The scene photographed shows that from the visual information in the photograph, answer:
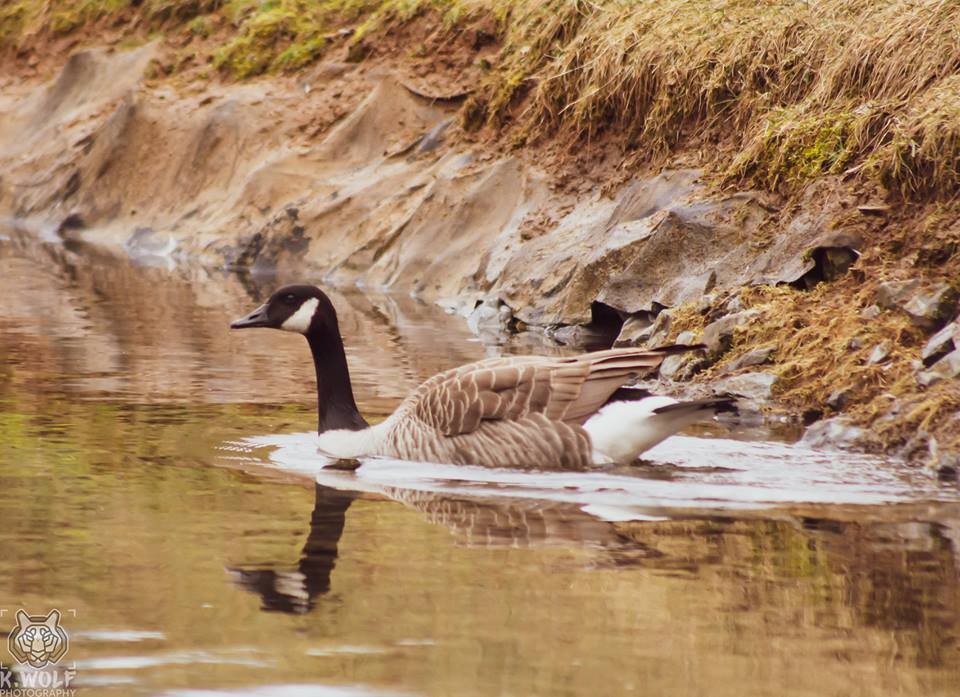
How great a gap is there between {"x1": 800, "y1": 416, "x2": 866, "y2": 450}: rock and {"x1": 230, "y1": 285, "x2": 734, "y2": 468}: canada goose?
1007 millimetres

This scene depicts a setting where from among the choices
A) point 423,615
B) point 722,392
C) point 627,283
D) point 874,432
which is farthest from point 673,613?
point 627,283

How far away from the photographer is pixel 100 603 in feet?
18.3

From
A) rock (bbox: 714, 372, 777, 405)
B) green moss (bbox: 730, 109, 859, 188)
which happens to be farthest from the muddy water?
green moss (bbox: 730, 109, 859, 188)

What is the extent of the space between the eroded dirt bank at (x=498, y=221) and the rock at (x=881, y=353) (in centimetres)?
2

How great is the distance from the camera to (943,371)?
894 centimetres

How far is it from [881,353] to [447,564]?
169 inches

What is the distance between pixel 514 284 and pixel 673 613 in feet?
31.9

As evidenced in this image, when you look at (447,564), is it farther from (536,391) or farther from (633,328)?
(633,328)

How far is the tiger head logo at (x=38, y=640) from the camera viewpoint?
5.00m

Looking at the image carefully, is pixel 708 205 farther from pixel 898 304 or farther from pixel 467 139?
pixel 467 139

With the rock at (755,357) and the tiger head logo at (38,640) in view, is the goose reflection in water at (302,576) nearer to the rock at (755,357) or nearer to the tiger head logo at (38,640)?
the tiger head logo at (38,640)

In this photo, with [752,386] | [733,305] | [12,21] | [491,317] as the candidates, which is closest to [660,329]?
[733,305]

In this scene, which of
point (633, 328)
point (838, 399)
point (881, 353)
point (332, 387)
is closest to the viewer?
point (332, 387)

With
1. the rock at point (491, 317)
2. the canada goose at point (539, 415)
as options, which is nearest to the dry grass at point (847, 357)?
the canada goose at point (539, 415)
